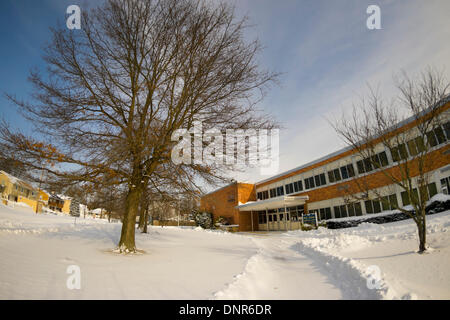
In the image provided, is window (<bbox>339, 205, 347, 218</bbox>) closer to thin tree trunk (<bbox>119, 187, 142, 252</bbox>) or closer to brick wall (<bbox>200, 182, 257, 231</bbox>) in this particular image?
brick wall (<bbox>200, 182, 257, 231</bbox>)

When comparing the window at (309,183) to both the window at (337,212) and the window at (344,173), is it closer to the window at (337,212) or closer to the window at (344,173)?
the window at (337,212)

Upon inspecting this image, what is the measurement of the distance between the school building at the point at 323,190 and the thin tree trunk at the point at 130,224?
6302 millimetres

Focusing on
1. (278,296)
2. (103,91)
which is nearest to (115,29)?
(103,91)

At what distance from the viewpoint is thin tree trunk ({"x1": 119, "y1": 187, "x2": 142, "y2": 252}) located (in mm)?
8250

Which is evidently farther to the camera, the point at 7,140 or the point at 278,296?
the point at 7,140

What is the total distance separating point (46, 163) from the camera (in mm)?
6949

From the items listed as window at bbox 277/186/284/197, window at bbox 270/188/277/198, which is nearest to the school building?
window at bbox 277/186/284/197

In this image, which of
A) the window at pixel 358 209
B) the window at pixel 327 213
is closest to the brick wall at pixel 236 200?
the window at pixel 327 213

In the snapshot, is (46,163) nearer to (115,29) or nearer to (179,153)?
(179,153)

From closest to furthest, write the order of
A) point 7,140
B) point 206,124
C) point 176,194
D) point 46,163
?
point 7,140, point 46,163, point 206,124, point 176,194

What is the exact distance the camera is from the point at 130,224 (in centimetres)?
859

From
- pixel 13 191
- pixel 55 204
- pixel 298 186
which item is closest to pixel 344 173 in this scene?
pixel 298 186

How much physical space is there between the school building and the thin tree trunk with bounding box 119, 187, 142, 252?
6.30 meters
